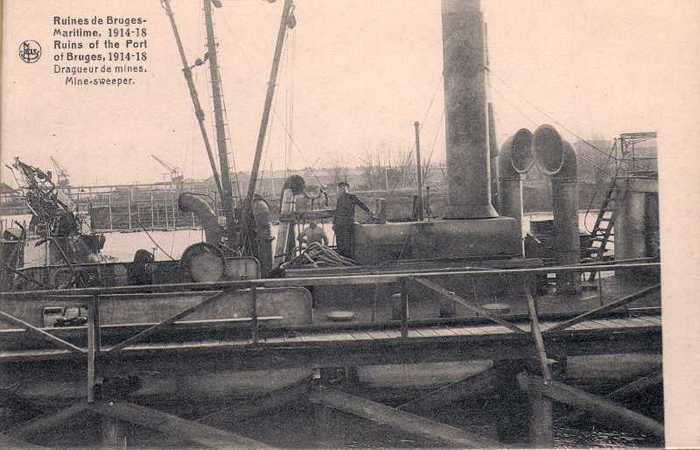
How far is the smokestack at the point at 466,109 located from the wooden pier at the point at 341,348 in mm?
2989

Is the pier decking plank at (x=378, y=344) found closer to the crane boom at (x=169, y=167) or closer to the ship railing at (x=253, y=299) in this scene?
the ship railing at (x=253, y=299)

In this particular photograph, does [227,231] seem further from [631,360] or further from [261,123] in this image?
[631,360]

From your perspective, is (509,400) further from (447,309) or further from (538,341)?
(538,341)

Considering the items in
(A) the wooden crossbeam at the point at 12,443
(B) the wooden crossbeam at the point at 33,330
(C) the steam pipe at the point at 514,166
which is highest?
(C) the steam pipe at the point at 514,166

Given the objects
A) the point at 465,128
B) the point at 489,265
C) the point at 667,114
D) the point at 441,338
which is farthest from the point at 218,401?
the point at 667,114

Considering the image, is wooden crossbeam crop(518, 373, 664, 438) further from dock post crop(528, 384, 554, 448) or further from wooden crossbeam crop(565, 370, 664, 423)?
wooden crossbeam crop(565, 370, 664, 423)

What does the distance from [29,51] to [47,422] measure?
3793mm

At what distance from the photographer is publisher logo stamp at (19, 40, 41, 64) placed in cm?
667

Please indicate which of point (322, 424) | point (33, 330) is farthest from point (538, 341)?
point (33, 330)

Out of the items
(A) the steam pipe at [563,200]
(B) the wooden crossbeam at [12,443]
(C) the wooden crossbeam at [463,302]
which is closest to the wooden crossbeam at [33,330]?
(B) the wooden crossbeam at [12,443]

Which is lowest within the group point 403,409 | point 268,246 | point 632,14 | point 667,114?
point 403,409

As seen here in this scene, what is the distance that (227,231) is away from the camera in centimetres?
1079

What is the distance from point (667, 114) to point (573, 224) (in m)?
4.16

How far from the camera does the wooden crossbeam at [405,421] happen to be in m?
6.62
